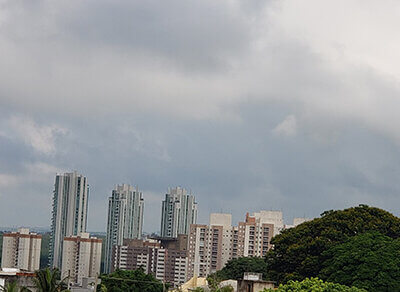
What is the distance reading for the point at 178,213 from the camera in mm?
174125

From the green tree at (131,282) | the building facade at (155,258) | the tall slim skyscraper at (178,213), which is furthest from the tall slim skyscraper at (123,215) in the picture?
the green tree at (131,282)

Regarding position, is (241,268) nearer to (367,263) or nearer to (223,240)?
(367,263)

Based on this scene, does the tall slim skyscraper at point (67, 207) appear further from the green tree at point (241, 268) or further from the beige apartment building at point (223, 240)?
the green tree at point (241, 268)

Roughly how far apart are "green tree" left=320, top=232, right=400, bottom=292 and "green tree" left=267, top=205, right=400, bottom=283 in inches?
75.3

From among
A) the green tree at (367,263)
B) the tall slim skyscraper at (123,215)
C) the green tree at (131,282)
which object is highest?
the tall slim skyscraper at (123,215)

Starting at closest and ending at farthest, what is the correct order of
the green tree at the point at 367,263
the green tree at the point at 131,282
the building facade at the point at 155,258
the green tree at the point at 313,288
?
the green tree at the point at 313,288, the green tree at the point at 367,263, the green tree at the point at 131,282, the building facade at the point at 155,258

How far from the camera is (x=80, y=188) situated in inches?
6511

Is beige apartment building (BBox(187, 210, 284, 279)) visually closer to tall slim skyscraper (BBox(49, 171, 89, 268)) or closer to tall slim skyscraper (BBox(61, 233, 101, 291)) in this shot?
tall slim skyscraper (BBox(61, 233, 101, 291))

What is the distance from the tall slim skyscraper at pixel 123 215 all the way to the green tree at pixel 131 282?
113497mm

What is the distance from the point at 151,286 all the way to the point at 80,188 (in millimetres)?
117710

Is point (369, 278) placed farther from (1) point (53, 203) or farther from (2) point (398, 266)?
(1) point (53, 203)

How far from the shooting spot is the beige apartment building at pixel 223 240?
11369cm

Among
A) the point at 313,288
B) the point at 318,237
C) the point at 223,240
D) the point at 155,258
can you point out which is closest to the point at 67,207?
the point at 155,258

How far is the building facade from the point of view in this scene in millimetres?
129250
